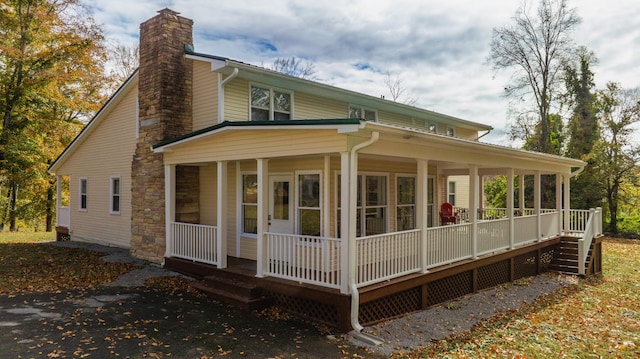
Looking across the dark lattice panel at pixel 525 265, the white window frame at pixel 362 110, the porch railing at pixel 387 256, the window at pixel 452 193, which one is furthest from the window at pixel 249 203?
the window at pixel 452 193

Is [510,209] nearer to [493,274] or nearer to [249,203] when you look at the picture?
[493,274]

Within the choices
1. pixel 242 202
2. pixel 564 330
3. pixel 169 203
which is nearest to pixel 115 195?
pixel 169 203

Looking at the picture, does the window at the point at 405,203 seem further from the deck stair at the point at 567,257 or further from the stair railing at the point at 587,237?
the stair railing at the point at 587,237

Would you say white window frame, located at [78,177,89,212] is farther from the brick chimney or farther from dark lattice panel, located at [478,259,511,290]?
dark lattice panel, located at [478,259,511,290]

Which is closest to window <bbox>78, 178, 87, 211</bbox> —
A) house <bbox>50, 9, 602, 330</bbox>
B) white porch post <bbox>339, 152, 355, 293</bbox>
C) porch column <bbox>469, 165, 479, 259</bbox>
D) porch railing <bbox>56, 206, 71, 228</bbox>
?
porch railing <bbox>56, 206, 71, 228</bbox>

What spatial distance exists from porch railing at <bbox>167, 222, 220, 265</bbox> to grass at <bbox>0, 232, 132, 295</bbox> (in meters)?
1.55

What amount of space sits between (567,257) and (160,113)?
14.1 m

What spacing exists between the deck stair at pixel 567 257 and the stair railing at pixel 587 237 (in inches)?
11.1

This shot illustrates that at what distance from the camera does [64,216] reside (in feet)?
57.9

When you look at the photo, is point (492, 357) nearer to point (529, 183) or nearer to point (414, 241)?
point (414, 241)

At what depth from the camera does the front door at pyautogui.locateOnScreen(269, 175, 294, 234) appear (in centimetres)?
984

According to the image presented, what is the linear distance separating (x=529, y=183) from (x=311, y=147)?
960 inches

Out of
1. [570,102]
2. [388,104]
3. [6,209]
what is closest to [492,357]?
[388,104]

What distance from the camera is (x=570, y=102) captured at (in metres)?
26.4
